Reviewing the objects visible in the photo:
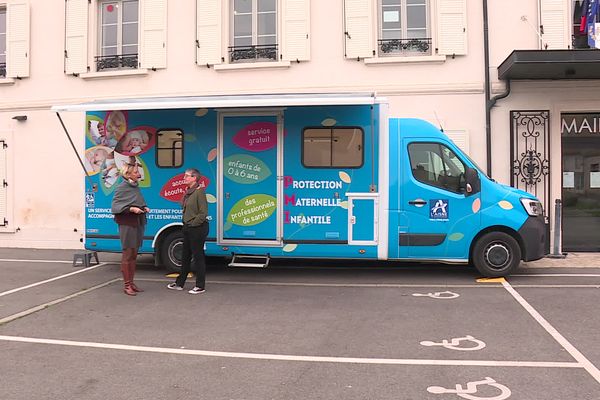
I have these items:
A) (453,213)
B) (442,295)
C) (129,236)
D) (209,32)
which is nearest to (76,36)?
(209,32)

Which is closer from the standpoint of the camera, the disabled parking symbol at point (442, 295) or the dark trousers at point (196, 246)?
the disabled parking symbol at point (442, 295)

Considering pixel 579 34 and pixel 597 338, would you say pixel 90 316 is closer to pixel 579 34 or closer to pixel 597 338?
pixel 597 338

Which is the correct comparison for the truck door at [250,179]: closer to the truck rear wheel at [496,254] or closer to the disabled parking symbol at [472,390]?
the truck rear wheel at [496,254]

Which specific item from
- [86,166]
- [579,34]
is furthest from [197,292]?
[579,34]

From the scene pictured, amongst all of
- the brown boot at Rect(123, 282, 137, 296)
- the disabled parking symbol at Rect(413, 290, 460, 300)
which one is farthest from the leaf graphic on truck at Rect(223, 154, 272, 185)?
the disabled parking symbol at Rect(413, 290, 460, 300)

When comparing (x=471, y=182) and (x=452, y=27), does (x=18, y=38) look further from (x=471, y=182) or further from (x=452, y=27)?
(x=471, y=182)

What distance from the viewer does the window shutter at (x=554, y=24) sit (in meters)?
10.9

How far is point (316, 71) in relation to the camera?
38.3 feet

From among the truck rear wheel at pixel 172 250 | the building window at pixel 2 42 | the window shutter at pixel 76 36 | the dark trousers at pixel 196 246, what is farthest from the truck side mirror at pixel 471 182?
the building window at pixel 2 42

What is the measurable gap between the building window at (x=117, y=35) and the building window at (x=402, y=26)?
5.92 m

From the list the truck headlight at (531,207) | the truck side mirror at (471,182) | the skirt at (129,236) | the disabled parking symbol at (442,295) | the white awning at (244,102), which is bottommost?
the disabled parking symbol at (442,295)

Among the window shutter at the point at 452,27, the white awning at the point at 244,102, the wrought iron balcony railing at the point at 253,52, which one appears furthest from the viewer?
the wrought iron balcony railing at the point at 253,52

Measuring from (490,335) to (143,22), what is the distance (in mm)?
10604

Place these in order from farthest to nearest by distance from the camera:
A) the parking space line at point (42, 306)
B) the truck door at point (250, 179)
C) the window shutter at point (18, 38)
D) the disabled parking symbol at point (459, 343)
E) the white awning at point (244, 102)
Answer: the window shutter at point (18, 38) → the truck door at point (250, 179) → the white awning at point (244, 102) → the parking space line at point (42, 306) → the disabled parking symbol at point (459, 343)
